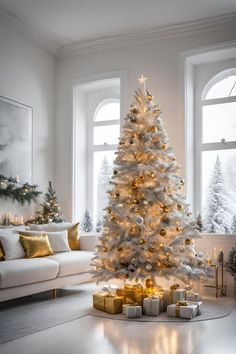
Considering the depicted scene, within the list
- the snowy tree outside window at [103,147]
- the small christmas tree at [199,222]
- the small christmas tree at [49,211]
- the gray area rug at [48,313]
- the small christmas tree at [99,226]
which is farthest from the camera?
the snowy tree outside window at [103,147]

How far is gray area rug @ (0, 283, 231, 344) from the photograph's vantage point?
4281 mm

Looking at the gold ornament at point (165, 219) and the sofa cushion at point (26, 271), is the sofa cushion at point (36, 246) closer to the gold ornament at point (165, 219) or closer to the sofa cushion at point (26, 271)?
the sofa cushion at point (26, 271)

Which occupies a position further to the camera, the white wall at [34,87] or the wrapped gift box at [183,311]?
the white wall at [34,87]

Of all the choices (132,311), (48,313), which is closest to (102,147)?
(48,313)

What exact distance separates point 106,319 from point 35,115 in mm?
3778

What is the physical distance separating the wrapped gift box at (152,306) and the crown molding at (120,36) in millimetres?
3860

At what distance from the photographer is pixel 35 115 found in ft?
24.2

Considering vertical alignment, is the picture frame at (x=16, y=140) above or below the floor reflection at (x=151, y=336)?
above

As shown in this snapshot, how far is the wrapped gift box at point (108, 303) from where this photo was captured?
16.0 ft

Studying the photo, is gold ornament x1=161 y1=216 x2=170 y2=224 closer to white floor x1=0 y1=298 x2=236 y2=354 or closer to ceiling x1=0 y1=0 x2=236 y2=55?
white floor x1=0 y1=298 x2=236 y2=354

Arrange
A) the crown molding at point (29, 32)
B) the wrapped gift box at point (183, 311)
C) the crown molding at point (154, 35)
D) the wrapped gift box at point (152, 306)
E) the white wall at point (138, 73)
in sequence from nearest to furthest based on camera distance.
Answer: the wrapped gift box at point (183, 311)
the wrapped gift box at point (152, 306)
the crown molding at point (154, 35)
the crown molding at point (29, 32)
the white wall at point (138, 73)

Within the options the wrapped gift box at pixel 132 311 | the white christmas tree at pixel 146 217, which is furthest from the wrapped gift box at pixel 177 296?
the wrapped gift box at pixel 132 311

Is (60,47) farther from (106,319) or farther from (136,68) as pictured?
(106,319)

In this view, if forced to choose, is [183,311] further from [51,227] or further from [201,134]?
[201,134]
